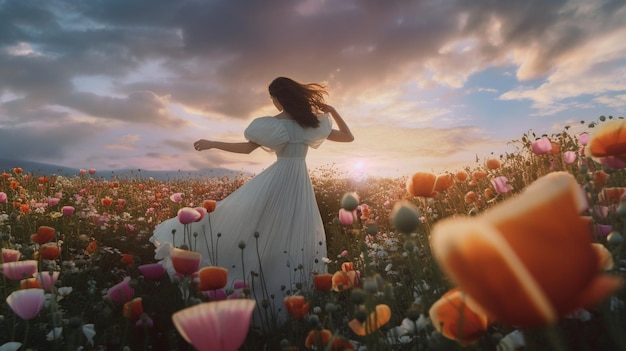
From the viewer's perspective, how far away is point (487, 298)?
1.84 ft

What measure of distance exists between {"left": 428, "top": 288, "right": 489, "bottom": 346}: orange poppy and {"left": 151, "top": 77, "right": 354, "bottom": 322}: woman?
3369 millimetres

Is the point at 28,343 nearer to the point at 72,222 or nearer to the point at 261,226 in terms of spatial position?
the point at 261,226

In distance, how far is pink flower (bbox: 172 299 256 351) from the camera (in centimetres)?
84

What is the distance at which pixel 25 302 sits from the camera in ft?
5.90

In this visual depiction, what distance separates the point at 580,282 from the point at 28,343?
9.84ft

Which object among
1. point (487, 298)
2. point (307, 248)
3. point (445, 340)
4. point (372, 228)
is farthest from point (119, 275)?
point (487, 298)

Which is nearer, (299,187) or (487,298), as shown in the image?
(487,298)

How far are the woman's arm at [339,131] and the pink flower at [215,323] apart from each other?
15.4ft

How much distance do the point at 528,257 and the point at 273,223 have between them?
173 inches

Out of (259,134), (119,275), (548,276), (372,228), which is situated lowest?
(119,275)

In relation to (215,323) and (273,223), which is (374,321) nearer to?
(215,323)

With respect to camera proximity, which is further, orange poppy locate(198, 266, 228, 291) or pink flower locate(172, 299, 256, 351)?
orange poppy locate(198, 266, 228, 291)

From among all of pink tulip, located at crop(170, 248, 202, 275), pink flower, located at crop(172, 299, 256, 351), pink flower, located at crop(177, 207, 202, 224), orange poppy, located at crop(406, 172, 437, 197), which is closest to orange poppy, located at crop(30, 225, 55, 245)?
pink flower, located at crop(177, 207, 202, 224)

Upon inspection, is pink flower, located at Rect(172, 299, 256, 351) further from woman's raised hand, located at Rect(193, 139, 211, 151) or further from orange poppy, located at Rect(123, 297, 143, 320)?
woman's raised hand, located at Rect(193, 139, 211, 151)
